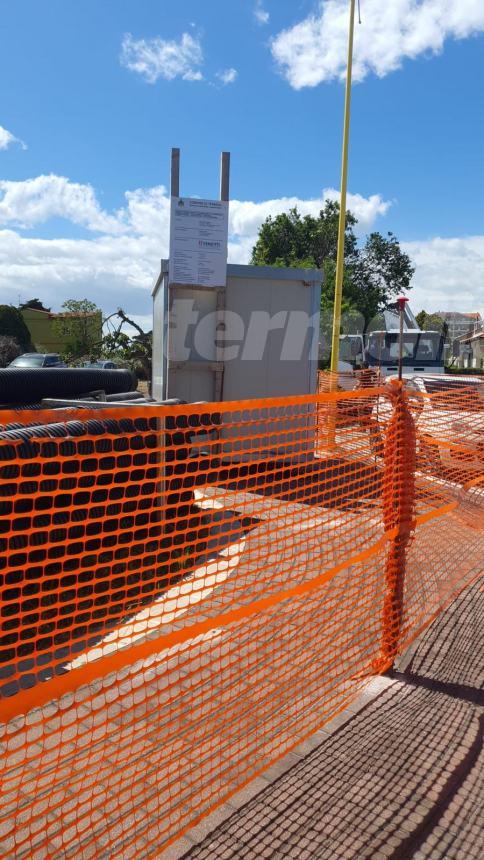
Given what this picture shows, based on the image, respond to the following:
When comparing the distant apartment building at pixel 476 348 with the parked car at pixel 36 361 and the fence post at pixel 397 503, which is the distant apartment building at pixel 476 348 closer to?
the parked car at pixel 36 361

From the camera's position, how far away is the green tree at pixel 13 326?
4438cm

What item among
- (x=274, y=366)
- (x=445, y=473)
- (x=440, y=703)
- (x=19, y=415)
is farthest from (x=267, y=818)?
(x=274, y=366)

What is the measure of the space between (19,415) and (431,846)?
196 centimetres

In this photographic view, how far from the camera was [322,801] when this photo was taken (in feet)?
7.13

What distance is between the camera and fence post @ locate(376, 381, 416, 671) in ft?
11.0

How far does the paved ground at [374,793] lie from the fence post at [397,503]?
46 cm

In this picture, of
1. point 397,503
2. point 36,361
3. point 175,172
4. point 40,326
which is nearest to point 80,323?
point 40,326

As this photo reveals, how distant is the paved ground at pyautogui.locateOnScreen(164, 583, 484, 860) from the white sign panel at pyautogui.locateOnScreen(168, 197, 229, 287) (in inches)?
291

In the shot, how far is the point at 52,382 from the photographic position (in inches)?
328

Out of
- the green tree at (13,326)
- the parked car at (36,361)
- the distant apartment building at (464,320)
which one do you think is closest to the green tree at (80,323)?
the green tree at (13,326)

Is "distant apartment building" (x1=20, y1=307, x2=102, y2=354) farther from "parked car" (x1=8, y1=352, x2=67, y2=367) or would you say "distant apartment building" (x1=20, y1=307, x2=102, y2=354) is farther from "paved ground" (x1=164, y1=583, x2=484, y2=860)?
"paved ground" (x1=164, y1=583, x2=484, y2=860)

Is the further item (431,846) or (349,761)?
(349,761)

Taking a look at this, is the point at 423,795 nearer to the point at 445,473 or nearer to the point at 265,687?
the point at 265,687

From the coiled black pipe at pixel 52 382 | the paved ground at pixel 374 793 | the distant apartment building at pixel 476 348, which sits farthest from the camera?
the distant apartment building at pixel 476 348
